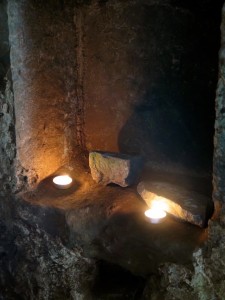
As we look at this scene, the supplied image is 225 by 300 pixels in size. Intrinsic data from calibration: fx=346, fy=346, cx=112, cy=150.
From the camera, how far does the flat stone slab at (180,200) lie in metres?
1.81

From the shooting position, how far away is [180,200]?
1922 millimetres

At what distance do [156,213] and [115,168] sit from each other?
1.51ft

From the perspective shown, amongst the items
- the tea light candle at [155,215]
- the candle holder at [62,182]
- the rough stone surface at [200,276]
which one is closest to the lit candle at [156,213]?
the tea light candle at [155,215]

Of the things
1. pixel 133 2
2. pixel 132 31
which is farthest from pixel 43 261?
pixel 133 2

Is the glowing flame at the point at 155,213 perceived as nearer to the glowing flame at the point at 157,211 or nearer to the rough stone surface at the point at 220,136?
the glowing flame at the point at 157,211

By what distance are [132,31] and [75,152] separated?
37.3 inches

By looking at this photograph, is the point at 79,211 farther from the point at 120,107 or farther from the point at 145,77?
the point at 145,77

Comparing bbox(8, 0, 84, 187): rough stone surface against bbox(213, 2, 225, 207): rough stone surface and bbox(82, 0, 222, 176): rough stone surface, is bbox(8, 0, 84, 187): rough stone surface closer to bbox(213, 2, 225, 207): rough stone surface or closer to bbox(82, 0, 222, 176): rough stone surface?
bbox(82, 0, 222, 176): rough stone surface

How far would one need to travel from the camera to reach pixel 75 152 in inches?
102

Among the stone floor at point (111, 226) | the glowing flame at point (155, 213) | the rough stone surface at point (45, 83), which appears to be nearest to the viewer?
the stone floor at point (111, 226)

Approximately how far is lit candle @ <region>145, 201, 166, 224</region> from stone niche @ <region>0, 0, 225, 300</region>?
0.13 ft

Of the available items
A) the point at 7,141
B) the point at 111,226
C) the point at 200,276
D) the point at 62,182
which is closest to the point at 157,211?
the point at 111,226

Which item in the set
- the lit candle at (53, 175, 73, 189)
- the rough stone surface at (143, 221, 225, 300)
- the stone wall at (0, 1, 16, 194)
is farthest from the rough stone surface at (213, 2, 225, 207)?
the stone wall at (0, 1, 16, 194)

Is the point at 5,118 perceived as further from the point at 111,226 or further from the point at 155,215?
the point at 155,215
